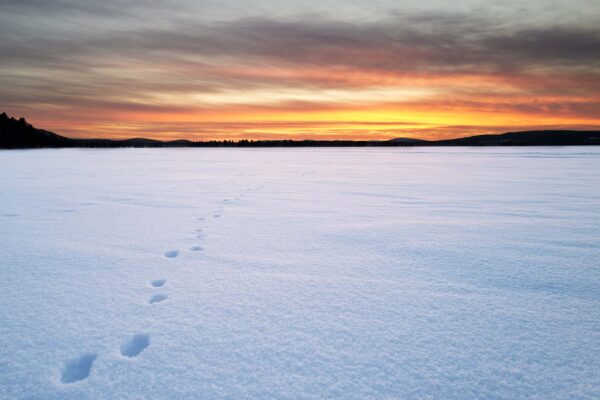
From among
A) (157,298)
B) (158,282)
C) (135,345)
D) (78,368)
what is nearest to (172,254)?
(158,282)

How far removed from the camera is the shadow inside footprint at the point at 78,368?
4.23 feet

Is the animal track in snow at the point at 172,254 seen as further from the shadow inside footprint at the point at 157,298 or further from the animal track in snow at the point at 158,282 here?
the shadow inside footprint at the point at 157,298

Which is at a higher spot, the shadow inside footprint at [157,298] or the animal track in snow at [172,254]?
the animal track in snow at [172,254]

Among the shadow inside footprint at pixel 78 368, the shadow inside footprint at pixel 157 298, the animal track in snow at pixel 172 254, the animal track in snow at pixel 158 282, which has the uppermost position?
the animal track in snow at pixel 172 254

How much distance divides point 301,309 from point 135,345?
28.9 inches

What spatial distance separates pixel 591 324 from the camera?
1.60 meters

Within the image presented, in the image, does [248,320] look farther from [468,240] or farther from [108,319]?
[468,240]

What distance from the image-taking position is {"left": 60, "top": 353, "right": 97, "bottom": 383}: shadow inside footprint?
129 cm

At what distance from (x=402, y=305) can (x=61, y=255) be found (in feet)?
7.87

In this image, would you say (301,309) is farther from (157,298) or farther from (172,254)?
(172,254)

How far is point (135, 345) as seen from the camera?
4.91ft

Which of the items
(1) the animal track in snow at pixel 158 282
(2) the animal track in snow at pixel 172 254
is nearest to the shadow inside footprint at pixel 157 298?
(1) the animal track in snow at pixel 158 282

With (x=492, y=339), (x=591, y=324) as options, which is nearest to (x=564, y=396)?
(x=492, y=339)

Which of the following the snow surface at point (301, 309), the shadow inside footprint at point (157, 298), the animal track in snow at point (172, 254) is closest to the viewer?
the snow surface at point (301, 309)
